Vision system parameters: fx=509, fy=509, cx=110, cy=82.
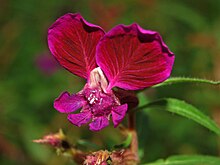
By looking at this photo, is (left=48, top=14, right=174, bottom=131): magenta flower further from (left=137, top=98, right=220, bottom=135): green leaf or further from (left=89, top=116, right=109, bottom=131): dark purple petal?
(left=137, top=98, right=220, bottom=135): green leaf

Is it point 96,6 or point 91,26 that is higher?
point 96,6

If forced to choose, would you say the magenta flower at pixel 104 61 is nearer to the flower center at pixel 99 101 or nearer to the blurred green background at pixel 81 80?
the flower center at pixel 99 101

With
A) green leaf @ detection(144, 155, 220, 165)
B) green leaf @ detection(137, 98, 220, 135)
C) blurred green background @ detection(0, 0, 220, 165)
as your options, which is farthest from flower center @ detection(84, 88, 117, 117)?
blurred green background @ detection(0, 0, 220, 165)

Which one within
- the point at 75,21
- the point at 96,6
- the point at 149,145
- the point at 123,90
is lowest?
the point at 149,145

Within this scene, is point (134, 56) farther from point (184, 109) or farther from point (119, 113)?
point (184, 109)

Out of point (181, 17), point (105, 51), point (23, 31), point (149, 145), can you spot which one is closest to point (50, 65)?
point (23, 31)

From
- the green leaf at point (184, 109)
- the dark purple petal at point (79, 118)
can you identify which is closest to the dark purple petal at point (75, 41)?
the dark purple petal at point (79, 118)

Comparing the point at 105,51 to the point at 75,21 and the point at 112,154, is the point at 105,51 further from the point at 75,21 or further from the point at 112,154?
the point at 112,154
